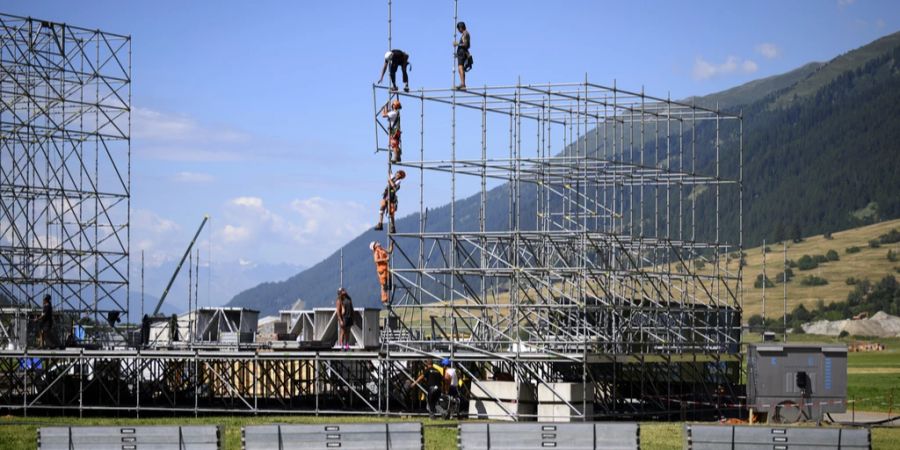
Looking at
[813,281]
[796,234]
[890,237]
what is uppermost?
[796,234]

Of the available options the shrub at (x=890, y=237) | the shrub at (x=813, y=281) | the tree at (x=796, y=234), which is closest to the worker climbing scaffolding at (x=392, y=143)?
the shrub at (x=813, y=281)

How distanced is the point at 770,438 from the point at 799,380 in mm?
13084

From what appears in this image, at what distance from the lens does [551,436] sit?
85.9 ft

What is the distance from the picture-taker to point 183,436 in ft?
85.9

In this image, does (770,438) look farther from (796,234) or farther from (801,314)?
(796,234)

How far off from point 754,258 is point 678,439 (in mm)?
142309

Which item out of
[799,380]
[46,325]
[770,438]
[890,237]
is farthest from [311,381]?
[890,237]

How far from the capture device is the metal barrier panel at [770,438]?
2648 cm

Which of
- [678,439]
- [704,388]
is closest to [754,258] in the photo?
[704,388]

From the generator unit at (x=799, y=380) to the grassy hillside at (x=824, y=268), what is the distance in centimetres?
9938

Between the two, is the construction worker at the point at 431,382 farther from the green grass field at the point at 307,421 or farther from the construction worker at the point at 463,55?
the construction worker at the point at 463,55

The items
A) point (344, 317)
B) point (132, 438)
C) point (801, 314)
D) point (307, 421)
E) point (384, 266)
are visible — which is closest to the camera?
point (132, 438)

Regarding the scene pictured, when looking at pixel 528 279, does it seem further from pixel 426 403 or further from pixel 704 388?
pixel 704 388

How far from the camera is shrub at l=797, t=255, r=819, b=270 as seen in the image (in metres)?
163
